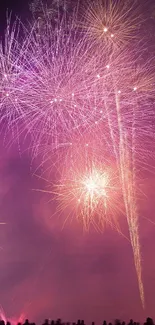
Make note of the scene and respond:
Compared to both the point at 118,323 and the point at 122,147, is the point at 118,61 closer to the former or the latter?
the point at 122,147

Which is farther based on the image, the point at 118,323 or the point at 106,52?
the point at 106,52

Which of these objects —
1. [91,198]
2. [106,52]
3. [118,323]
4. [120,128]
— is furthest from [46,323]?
[106,52]

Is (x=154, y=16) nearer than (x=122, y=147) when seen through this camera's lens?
Yes

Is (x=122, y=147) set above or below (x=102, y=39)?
below

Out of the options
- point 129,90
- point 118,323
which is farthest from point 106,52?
A: point 118,323

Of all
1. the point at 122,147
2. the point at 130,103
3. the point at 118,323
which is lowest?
the point at 118,323

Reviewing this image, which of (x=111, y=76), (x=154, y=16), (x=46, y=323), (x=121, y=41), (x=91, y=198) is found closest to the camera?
(x=46, y=323)

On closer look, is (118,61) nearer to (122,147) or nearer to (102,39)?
(102,39)

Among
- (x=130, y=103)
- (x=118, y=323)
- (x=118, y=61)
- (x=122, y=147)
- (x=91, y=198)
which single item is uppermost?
(x=118, y=61)

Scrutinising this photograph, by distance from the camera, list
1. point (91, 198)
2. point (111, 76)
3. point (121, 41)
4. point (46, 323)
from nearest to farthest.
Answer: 1. point (46, 323)
2. point (121, 41)
3. point (111, 76)
4. point (91, 198)
